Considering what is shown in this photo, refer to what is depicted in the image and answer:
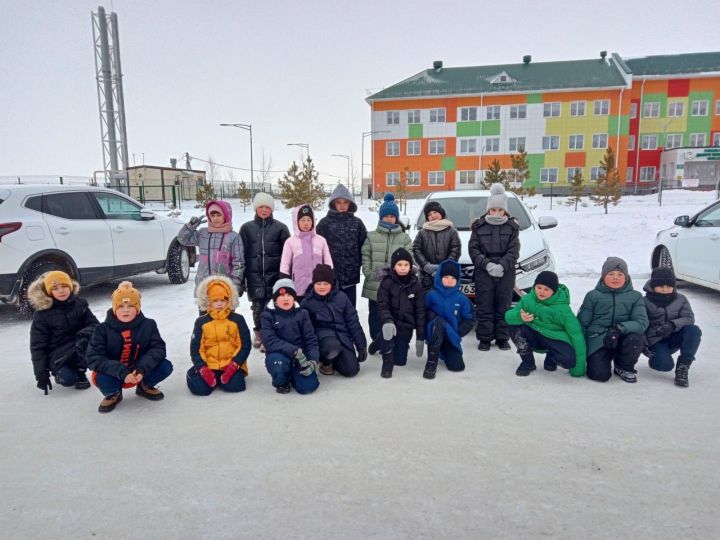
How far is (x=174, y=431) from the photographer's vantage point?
11.5ft

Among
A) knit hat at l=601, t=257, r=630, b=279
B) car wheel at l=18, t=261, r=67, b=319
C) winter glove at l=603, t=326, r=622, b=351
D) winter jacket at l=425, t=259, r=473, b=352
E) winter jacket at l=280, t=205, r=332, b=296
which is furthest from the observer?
car wheel at l=18, t=261, r=67, b=319

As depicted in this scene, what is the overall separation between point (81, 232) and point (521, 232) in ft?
20.5

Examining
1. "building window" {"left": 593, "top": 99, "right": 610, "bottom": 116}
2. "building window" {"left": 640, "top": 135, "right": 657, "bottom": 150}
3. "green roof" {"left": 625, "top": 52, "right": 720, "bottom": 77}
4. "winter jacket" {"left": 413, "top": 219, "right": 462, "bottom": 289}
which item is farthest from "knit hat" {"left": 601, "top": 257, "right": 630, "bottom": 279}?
"green roof" {"left": 625, "top": 52, "right": 720, "bottom": 77}

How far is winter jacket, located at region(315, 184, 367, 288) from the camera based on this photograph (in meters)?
5.46

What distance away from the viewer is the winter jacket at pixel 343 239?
546 cm

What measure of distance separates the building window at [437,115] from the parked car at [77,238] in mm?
39401

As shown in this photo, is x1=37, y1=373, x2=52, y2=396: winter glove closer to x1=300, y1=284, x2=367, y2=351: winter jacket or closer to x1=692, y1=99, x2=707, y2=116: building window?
x1=300, y1=284, x2=367, y2=351: winter jacket

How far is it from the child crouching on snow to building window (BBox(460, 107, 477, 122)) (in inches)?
1739

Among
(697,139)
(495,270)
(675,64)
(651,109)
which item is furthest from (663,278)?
(675,64)

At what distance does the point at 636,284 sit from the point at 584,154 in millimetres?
39384

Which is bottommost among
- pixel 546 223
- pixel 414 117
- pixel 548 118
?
pixel 546 223

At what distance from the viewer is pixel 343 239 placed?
546cm

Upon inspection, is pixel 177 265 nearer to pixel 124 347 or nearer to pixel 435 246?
pixel 124 347

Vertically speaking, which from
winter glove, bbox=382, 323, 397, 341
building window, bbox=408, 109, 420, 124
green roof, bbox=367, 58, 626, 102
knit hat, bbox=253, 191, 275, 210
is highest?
green roof, bbox=367, 58, 626, 102
